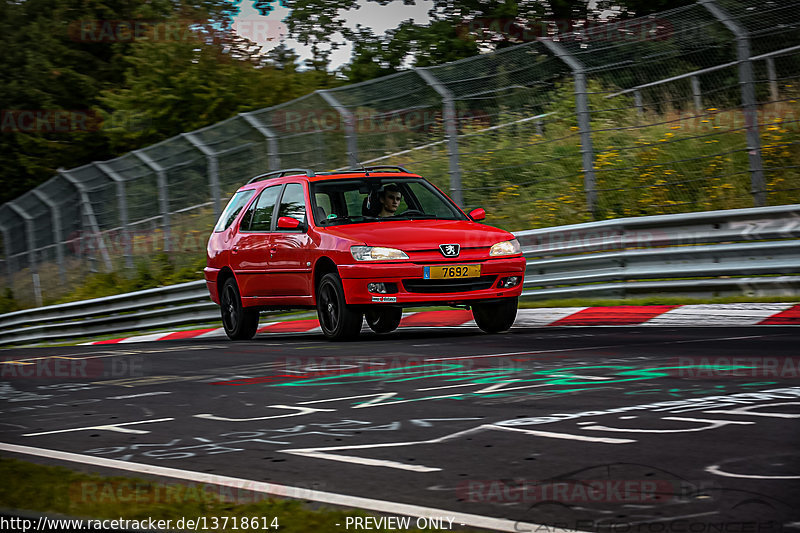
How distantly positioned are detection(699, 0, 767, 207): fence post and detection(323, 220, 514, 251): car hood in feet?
9.65

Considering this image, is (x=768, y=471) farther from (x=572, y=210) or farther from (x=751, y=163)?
(x=572, y=210)

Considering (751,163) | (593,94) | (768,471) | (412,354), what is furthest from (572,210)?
(768,471)

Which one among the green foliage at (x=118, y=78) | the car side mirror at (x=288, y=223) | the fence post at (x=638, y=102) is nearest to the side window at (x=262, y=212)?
the car side mirror at (x=288, y=223)

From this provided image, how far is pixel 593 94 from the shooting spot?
14.1 meters

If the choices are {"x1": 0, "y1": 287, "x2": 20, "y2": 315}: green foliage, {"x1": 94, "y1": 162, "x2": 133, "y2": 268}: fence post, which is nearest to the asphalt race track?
{"x1": 94, "y1": 162, "x2": 133, "y2": 268}: fence post

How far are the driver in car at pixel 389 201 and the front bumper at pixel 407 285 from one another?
1.32m

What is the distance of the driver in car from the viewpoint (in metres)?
12.0

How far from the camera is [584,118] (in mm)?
13875

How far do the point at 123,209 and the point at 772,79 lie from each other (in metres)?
14.0

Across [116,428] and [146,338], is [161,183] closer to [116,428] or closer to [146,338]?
[146,338]

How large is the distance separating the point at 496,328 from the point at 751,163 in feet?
10.9

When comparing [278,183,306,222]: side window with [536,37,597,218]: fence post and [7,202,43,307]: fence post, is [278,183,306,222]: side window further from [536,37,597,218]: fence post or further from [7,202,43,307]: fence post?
[7,202,43,307]: fence post

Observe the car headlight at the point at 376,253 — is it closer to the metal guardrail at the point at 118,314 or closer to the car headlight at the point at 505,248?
the car headlight at the point at 505,248

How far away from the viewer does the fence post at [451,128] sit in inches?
595
